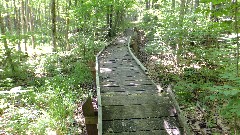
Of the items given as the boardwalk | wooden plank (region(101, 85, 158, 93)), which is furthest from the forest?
wooden plank (region(101, 85, 158, 93))

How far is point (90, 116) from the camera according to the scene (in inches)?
198

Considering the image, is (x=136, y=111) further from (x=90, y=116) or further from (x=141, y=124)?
(x=90, y=116)

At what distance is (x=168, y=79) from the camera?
349 inches

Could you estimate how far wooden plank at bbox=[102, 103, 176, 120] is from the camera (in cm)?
448

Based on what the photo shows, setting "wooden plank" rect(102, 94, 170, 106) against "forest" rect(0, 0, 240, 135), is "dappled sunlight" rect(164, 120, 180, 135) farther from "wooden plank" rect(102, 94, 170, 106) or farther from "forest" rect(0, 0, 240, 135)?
"forest" rect(0, 0, 240, 135)

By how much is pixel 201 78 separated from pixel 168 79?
130 cm

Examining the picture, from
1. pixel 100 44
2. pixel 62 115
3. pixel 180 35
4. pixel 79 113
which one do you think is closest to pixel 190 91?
pixel 180 35

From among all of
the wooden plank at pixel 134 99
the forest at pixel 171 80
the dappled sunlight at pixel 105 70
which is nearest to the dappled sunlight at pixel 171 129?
the wooden plank at pixel 134 99

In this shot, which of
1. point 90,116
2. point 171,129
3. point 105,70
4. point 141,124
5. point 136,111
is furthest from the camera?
point 105,70

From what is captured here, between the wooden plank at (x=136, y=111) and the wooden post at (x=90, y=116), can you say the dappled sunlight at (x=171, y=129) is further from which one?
the wooden post at (x=90, y=116)

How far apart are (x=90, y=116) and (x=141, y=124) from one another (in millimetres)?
1376

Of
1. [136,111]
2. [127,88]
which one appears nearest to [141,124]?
[136,111]

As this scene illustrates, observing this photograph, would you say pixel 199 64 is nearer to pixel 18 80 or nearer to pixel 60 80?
pixel 60 80

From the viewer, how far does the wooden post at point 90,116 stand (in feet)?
16.0
